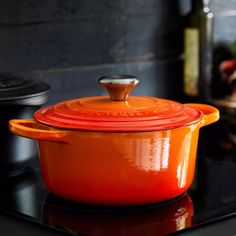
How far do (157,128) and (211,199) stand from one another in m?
0.18

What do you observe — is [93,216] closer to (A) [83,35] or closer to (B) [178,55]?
(A) [83,35]

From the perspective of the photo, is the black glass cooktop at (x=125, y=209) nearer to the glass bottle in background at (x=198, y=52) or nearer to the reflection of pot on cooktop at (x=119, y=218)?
the reflection of pot on cooktop at (x=119, y=218)

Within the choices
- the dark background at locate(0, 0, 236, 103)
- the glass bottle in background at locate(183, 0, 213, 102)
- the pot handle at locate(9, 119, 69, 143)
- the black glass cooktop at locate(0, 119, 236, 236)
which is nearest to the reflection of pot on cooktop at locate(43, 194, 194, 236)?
the black glass cooktop at locate(0, 119, 236, 236)

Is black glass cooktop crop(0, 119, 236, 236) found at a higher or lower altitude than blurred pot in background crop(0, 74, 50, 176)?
lower

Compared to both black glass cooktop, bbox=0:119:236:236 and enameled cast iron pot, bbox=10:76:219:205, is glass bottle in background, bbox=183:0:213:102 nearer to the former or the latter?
black glass cooktop, bbox=0:119:236:236

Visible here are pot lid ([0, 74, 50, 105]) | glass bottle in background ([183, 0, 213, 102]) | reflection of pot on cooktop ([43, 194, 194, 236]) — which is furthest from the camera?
glass bottle in background ([183, 0, 213, 102])

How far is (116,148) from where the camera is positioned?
73 centimetres

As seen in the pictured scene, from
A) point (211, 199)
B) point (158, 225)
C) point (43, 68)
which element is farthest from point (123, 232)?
point (43, 68)

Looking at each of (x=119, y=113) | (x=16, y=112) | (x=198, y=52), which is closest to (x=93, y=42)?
(x=198, y=52)

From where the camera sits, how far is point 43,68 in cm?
120

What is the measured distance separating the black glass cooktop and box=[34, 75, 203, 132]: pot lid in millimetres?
132

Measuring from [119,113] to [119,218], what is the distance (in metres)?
0.15

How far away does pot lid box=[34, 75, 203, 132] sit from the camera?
0.74 m

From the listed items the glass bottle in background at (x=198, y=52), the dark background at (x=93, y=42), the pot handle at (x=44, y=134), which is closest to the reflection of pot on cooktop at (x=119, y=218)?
the pot handle at (x=44, y=134)
